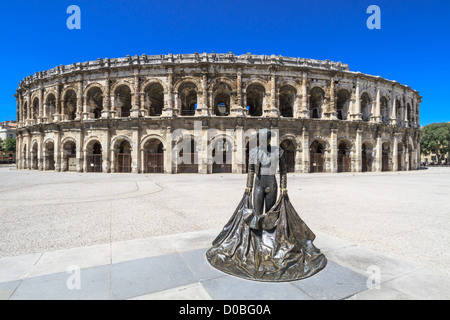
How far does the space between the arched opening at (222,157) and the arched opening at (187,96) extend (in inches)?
181

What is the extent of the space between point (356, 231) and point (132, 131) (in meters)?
20.0

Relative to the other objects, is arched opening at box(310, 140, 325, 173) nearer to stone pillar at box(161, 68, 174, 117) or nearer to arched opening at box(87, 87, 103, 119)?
stone pillar at box(161, 68, 174, 117)

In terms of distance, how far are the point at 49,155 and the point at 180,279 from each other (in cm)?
2878

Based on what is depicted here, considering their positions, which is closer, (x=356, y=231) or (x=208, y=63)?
(x=356, y=231)

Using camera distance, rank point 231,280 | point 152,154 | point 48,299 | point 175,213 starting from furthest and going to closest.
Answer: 1. point 152,154
2. point 175,213
3. point 231,280
4. point 48,299

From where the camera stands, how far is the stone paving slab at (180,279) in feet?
6.97

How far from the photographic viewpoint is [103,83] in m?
20.9

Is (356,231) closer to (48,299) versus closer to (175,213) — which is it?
(175,213)

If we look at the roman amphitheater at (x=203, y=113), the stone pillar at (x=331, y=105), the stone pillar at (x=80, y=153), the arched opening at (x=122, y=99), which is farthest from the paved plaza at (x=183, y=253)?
the stone pillar at (x=80, y=153)

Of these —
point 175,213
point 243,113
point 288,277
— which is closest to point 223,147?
point 243,113

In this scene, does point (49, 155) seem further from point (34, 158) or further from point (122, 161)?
point (122, 161)

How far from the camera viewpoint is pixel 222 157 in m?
21.2

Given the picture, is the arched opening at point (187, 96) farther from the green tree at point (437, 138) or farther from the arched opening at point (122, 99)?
the green tree at point (437, 138)

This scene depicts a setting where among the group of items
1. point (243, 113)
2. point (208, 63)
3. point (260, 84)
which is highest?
point (208, 63)
